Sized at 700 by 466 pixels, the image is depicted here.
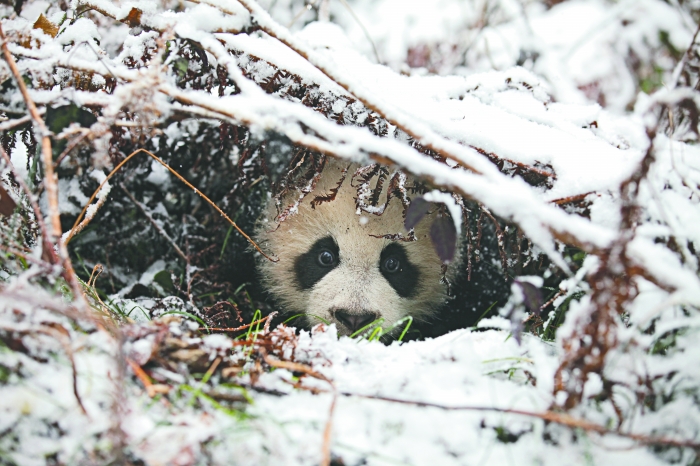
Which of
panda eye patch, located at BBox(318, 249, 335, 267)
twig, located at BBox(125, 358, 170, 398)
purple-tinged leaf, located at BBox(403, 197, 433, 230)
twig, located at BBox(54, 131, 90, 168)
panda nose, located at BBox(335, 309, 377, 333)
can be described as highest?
purple-tinged leaf, located at BBox(403, 197, 433, 230)

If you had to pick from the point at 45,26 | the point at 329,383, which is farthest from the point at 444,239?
the point at 45,26

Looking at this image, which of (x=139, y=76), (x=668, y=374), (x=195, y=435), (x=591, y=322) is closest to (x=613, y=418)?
(x=668, y=374)

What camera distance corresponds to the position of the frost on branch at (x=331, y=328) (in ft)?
4.14

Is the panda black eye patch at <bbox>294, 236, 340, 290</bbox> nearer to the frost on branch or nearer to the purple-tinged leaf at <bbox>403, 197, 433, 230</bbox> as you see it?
the frost on branch

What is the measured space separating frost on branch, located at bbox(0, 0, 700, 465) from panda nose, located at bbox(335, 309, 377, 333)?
1.64 feet

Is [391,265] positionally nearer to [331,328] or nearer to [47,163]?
[331,328]

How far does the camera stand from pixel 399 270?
2818 mm

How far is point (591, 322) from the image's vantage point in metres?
1.28

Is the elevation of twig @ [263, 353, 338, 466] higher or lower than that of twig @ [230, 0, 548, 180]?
lower

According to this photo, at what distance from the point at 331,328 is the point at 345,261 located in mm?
930

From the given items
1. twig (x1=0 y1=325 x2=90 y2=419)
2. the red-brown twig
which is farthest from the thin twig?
the red-brown twig

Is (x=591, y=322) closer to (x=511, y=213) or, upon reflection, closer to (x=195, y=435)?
(x=511, y=213)

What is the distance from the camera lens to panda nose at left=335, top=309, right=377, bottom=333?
2.39 metres

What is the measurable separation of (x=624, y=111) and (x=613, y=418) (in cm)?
419
